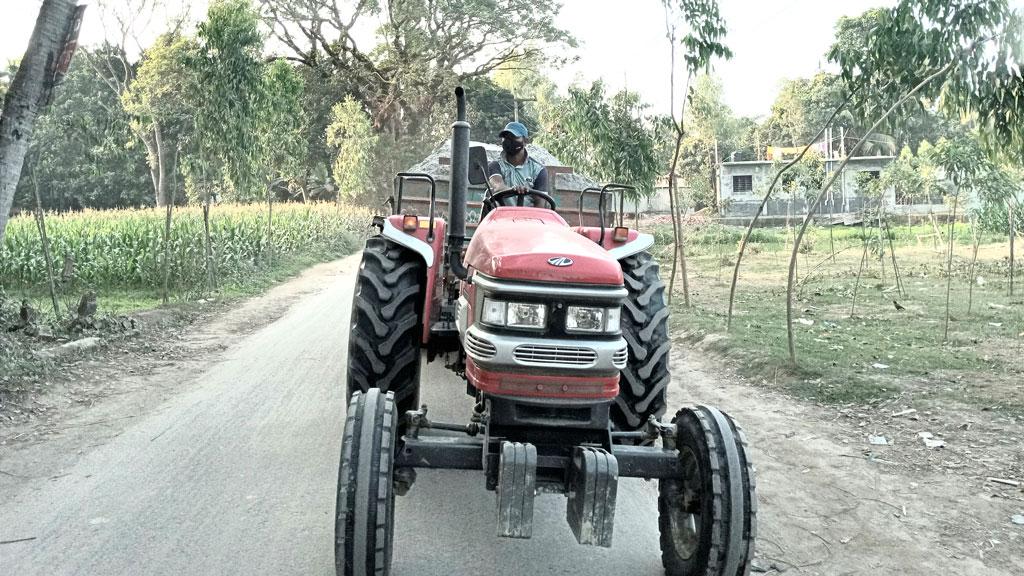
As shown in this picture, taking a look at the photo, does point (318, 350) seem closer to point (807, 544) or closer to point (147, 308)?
point (147, 308)

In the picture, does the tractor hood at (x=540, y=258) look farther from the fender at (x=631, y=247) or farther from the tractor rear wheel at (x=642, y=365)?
the fender at (x=631, y=247)

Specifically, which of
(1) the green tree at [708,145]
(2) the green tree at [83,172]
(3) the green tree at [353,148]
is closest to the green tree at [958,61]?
(1) the green tree at [708,145]

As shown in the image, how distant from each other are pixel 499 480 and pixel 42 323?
8188 mm

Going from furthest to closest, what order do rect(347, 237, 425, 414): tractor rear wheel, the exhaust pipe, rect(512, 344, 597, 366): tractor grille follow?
1. rect(347, 237, 425, 414): tractor rear wheel
2. the exhaust pipe
3. rect(512, 344, 597, 366): tractor grille

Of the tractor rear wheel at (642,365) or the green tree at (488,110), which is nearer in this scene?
the tractor rear wheel at (642,365)

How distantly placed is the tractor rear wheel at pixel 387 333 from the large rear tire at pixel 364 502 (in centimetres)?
128

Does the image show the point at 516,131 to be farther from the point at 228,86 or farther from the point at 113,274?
the point at 113,274

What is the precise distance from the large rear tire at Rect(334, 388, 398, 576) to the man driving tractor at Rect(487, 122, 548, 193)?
2687 mm

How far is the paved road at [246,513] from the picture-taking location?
3.84m

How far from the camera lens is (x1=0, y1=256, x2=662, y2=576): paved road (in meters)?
3.84

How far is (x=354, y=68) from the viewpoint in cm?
3766

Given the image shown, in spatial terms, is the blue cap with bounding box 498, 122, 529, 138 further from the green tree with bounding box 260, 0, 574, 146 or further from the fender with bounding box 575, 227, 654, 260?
the green tree with bounding box 260, 0, 574, 146

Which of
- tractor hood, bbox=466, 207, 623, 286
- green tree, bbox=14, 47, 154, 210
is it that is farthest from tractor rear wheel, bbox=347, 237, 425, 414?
green tree, bbox=14, 47, 154, 210

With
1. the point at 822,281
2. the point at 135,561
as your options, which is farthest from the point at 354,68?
the point at 135,561
